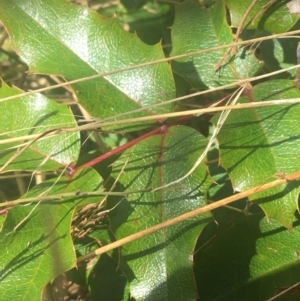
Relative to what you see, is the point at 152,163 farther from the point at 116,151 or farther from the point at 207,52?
the point at 207,52

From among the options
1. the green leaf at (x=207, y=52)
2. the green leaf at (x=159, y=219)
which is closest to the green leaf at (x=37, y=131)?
the green leaf at (x=159, y=219)

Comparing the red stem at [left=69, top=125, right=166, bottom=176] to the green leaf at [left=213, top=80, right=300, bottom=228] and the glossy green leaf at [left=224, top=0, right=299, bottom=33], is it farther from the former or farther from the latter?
the glossy green leaf at [left=224, top=0, right=299, bottom=33]

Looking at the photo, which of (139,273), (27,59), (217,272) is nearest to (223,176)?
(217,272)

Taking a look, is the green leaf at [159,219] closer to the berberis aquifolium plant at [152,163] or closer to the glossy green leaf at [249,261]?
the berberis aquifolium plant at [152,163]

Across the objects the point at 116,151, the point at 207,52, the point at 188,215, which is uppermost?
the point at 207,52

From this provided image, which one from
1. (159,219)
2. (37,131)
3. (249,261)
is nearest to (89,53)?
(37,131)

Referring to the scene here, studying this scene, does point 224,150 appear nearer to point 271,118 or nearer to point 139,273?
point 271,118

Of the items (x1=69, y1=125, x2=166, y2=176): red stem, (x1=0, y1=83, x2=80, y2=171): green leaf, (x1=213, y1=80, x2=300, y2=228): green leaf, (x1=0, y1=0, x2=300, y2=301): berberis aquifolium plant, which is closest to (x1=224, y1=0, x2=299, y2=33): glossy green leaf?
(x1=0, y1=0, x2=300, y2=301): berberis aquifolium plant

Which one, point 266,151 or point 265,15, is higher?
point 265,15
